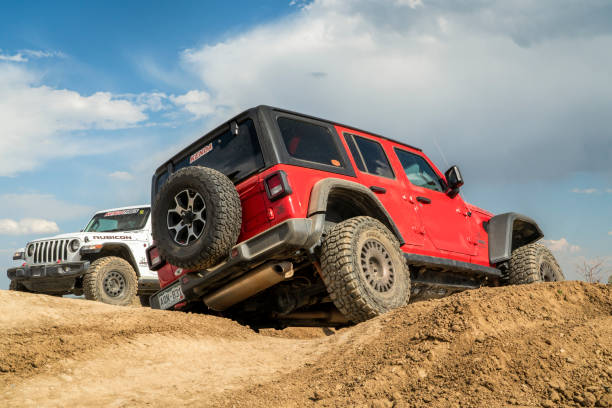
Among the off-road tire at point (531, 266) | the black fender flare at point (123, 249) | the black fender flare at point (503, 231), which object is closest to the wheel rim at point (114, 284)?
the black fender flare at point (123, 249)

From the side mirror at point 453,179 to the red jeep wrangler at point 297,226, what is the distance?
33 cm

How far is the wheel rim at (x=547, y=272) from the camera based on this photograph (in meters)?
6.50

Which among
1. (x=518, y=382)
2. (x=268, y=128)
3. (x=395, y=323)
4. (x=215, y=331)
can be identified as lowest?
(x=518, y=382)

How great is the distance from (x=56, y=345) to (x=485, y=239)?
501 centimetres

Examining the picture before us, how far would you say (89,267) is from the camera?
8.67 metres

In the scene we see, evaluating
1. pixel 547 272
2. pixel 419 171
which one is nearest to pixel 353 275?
pixel 419 171

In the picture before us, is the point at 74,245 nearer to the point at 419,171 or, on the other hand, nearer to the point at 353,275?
the point at 419,171

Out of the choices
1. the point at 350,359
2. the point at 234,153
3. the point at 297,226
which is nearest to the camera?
the point at 350,359

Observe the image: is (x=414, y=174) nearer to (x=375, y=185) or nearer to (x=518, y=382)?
(x=375, y=185)

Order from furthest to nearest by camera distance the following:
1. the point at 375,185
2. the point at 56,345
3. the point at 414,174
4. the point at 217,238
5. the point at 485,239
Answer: the point at 485,239 < the point at 414,174 < the point at 375,185 < the point at 217,238 < the point at 56,345

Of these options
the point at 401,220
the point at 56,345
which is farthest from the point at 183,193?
the point at 401,220

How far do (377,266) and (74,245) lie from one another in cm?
669

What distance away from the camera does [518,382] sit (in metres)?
2.16

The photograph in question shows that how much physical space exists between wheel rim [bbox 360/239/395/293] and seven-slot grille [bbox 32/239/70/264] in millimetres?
6801
